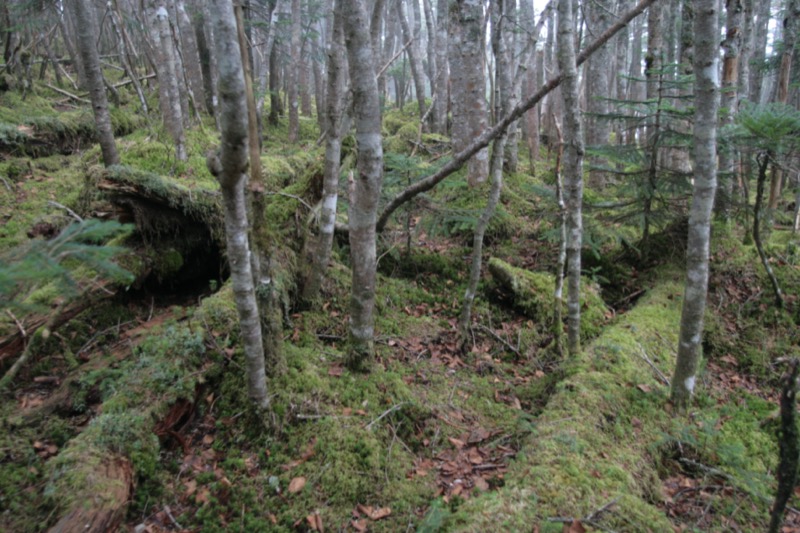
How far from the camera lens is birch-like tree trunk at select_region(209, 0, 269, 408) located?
2.71 metres

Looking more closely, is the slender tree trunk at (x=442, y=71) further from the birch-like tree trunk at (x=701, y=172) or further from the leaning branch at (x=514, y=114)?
the birch-like tree trunk at (x=701, y=172)

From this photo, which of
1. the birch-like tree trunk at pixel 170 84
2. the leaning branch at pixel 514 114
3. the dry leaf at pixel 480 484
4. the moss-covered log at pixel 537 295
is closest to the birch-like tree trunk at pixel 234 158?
the dry leaf at pixel 480 484

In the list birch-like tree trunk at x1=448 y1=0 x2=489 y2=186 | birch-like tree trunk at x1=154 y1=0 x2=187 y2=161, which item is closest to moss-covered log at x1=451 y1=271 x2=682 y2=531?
birch-like tree trunk at x1=448 y1=0 x2=489 y2=186

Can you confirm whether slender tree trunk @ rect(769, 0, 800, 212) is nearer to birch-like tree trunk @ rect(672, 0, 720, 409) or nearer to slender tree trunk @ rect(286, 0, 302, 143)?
birch-like tree trunk @ rect(672, 0, 720, 409)

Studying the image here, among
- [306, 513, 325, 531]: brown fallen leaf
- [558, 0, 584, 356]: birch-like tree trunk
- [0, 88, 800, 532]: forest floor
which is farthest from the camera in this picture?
[558, 0, 584, 356]: birch-like tree trunk

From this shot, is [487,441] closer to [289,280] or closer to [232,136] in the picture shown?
[289,280]

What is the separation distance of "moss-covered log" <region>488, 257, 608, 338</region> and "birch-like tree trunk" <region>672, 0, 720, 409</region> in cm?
221

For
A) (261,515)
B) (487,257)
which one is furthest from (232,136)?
(487,257)

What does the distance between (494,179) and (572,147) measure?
97 centimetres

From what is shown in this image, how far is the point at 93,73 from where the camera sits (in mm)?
6523

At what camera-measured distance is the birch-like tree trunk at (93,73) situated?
6.37 metres

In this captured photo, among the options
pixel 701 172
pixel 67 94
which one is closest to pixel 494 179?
pixel 701 172

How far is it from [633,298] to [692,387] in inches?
123

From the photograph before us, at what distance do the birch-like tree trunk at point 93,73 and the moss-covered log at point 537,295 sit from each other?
604 centimetres
